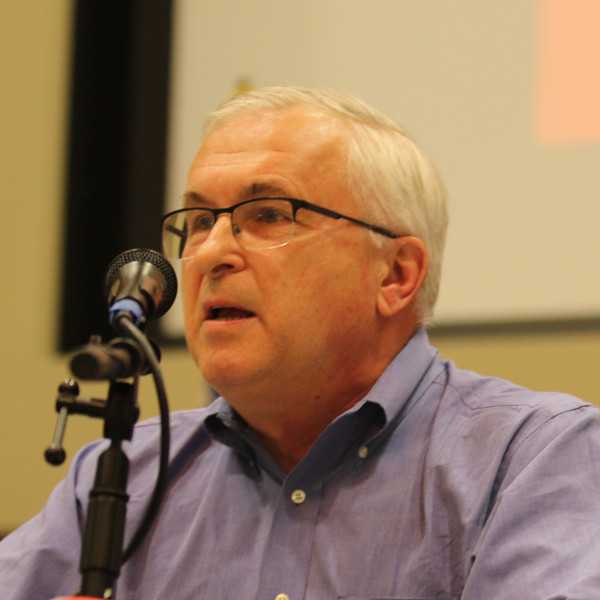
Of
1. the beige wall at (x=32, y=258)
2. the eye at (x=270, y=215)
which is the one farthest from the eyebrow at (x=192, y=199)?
the beige wall at (x=32, y=258)

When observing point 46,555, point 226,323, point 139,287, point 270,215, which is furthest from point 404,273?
point 46,555

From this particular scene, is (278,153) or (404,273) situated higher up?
(278,153)

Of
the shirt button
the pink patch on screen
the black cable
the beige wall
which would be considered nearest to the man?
the shirt button

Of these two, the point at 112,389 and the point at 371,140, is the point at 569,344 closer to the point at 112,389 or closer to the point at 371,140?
the point at 371,140

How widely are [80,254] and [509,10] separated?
70.2 inches

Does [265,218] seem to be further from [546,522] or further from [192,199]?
[546,522]

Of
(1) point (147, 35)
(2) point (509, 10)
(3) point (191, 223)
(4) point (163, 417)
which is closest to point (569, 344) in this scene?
(2) point (509, 10)

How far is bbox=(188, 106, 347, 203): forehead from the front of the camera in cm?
180

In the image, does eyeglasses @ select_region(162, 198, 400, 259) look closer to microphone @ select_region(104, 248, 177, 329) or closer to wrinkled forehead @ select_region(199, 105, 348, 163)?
wrinkled forehead @ select_region(199, 105, 348, 163)

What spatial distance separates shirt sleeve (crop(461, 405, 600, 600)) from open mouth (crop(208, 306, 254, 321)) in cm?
55

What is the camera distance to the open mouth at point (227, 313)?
1.71m

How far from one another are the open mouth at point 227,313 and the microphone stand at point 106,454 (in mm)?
544

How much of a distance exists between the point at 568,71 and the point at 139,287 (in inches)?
72.8

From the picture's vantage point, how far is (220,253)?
173 centimetres
